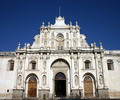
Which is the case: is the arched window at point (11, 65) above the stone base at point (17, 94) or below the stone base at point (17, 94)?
above

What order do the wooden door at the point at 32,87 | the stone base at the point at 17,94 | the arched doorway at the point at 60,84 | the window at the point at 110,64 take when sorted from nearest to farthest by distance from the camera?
the stone base at the point at 17,94, the wooden door at the point at 32,87, the arched doorway at the point at 60,84, the window at the point at 110,64

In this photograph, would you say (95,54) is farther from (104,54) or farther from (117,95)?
(117,95)

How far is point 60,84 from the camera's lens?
28.8 m

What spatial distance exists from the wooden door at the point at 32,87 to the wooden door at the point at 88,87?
384 inches

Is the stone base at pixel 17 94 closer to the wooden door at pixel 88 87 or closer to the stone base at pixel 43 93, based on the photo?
the stone base at pixel 43 93

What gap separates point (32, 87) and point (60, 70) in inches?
251

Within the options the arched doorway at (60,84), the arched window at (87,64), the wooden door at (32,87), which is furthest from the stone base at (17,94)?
the arched window at (87,64)

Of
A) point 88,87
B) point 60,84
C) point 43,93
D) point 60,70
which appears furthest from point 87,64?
point 43,93

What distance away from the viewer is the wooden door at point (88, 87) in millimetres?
26350

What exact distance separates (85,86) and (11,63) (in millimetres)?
15691

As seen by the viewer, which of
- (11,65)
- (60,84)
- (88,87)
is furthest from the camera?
(60,84)

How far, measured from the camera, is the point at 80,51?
28.0 metres

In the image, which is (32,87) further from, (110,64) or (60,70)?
(110,64)

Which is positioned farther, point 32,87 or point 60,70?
point 60,70
